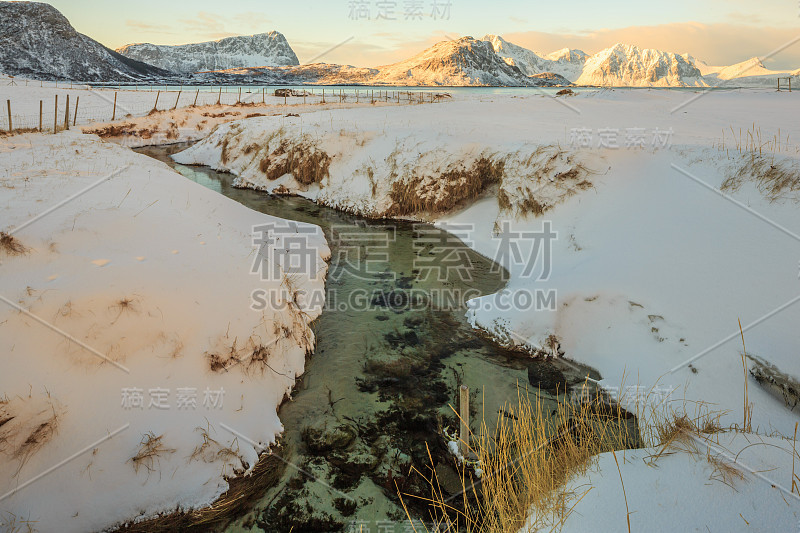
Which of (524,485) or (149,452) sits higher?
(524,485)

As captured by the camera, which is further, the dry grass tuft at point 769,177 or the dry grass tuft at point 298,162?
the dry grass tuft at point 298,162

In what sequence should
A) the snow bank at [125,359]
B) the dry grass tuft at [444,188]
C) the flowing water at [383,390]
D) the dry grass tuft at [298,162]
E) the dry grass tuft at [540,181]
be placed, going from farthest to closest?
the dry grass tuft at [298,162]
the dry grass tuft at [444,188]
the dry grass tuft at [540,181]
the flowing water at [383,390]
the snow bank at [125,359]

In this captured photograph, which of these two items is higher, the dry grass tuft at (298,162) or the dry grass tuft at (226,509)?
the dry grass tuft at (298,162)

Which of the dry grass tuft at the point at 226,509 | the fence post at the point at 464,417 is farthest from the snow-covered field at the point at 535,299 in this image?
the fence post at the point at 464,417

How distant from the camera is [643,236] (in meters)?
8.70

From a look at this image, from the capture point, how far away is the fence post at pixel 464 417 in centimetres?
500

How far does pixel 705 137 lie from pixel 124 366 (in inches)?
580

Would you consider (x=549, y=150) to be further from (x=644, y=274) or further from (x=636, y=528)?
(x=636, y=528)

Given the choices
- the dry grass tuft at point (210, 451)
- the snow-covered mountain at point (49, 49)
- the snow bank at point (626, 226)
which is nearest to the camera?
the dry grass tuft at point (210, 451)

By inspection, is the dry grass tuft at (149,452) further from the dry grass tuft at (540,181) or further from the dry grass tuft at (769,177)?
the dry grass tuft at (769,177)

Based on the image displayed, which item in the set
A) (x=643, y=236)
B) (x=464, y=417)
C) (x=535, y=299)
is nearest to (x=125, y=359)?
(x=464, y=417)

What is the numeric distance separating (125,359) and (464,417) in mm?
4427

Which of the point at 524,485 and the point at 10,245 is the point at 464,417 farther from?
the point at 10,245

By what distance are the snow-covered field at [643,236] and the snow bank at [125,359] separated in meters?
4.25
